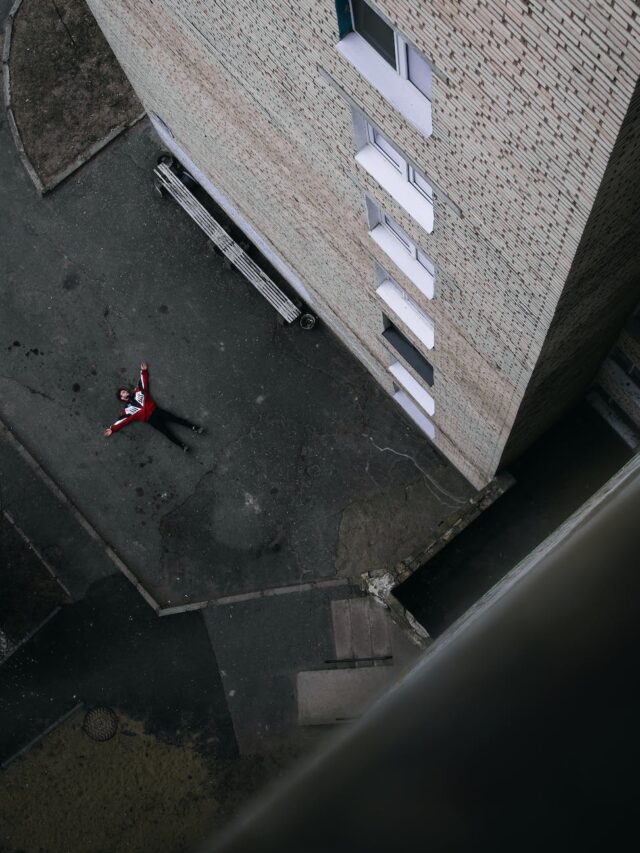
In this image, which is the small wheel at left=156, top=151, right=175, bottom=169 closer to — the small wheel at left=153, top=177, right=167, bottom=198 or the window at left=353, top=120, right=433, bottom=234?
the small wheel at left=153, top=177, right=167, bottom=198

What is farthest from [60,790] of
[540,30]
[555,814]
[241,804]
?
[540,30]

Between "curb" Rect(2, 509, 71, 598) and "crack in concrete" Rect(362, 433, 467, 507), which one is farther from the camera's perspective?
"curb" Rect(2, 509, 71, 598)

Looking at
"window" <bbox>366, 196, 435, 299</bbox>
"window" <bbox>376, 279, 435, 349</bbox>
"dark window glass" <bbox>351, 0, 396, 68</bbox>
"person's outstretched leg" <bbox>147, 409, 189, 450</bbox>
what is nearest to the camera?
"dark window glass" <bbox>351, 0, 396, 68</bbox>

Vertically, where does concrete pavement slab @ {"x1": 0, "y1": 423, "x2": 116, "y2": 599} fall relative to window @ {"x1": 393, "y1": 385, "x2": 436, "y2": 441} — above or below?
above

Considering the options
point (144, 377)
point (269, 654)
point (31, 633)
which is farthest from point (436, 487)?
point (31, 633)

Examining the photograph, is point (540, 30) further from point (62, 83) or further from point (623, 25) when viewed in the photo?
point (62, 83)

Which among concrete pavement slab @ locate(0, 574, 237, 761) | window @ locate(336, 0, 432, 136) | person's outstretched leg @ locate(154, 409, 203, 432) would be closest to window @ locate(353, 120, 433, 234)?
window @ locate(336, 0, 432, 136)
